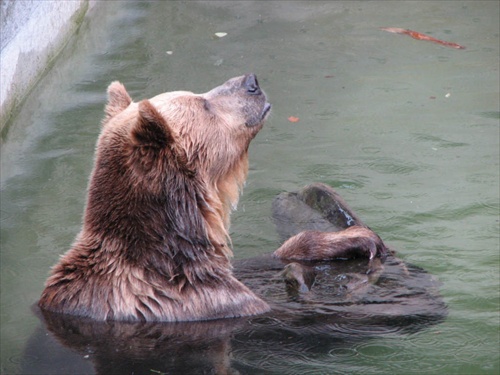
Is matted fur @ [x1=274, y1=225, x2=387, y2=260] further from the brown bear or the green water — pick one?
the brown bear

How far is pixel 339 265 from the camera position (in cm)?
616

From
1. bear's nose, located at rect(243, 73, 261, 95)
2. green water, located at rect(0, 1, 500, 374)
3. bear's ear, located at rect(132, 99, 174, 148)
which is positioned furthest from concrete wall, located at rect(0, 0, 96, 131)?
bear's ear, located at rect(132, 99, 174, 148)

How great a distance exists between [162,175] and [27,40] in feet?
16.0

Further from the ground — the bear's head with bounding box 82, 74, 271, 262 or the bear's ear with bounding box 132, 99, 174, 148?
the bear's ear with bounding box 132, 99, 174, 148

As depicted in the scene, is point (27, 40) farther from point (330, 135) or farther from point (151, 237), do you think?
point (151, 237)

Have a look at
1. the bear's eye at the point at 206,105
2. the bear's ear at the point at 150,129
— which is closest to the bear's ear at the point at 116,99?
the bear's eye at the point at 206,105

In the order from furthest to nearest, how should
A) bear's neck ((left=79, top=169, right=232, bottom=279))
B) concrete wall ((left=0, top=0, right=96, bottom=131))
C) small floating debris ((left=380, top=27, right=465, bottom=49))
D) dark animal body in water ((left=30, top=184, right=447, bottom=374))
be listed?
small floating debris ((left=380, top=27, right=465, bottom=49)), concrete wall ((left=0, top=0, right=96, bottom=131)), bear's neck ((left=79, top=169, right=232, bottom=279)), dark animal body in water ((left=30, top=184, right=447, bottom=374))

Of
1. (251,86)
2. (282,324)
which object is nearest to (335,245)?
(282,324)

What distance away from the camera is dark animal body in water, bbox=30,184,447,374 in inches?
195

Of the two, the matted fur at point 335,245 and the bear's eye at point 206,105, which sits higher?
the bear's eye at point 206,105

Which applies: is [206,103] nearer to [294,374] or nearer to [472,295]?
[294,374]

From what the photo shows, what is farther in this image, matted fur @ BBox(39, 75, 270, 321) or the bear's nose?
the bear's nose

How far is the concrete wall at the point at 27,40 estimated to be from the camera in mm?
8750

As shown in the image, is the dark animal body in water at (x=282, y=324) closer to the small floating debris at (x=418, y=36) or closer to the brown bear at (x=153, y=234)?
the brown bear at (x=153, y=234)
